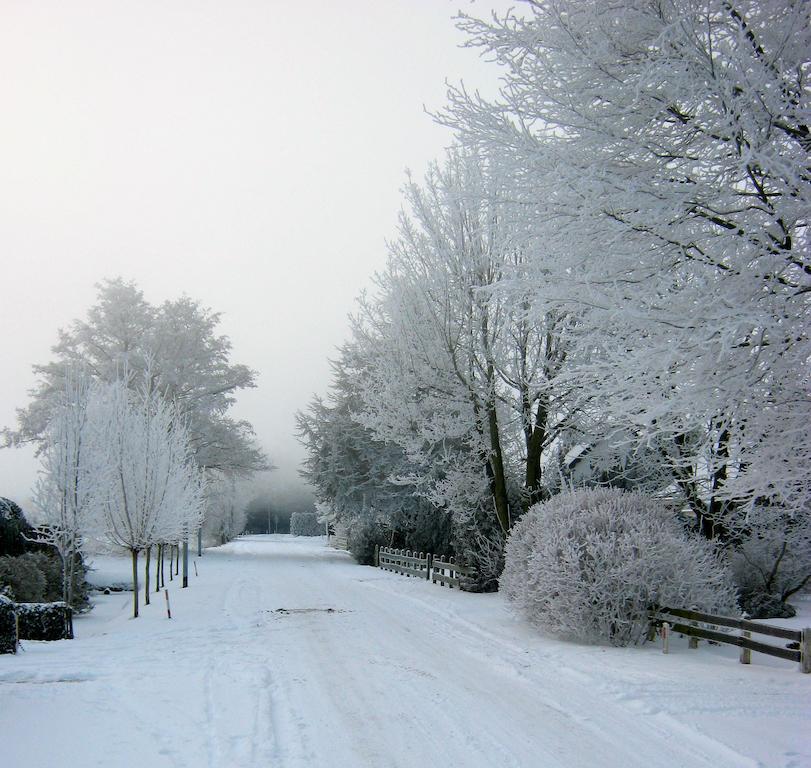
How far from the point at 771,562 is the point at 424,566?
34.2 ft

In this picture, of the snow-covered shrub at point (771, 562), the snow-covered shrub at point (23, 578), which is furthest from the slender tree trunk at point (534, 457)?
the snow-covered shrub at point (23, 578)

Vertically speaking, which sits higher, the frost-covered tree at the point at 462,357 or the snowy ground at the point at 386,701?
the frost-covered tree at the point at 462,357

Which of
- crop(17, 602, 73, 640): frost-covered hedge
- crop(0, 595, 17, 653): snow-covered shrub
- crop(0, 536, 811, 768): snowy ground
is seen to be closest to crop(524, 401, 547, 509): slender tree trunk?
crop(0, 536, 811, 768): snowy ground

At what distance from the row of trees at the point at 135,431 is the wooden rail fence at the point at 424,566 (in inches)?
299

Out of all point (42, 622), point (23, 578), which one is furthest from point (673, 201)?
point (23, 578)

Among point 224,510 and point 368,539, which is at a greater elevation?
point 224,510

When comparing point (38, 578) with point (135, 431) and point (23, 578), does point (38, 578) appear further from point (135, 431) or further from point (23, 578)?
point (135, 431)

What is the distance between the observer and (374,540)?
3147cm

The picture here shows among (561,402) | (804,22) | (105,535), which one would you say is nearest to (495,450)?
(561,402)

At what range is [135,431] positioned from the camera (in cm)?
1588

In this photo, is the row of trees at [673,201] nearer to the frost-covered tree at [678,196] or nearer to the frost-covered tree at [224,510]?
the frost-covered tree at [678,196]

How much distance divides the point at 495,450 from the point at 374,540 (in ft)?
53.4

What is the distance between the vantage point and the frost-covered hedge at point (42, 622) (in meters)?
11.8

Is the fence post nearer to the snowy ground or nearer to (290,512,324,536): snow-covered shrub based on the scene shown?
the snowy ground
